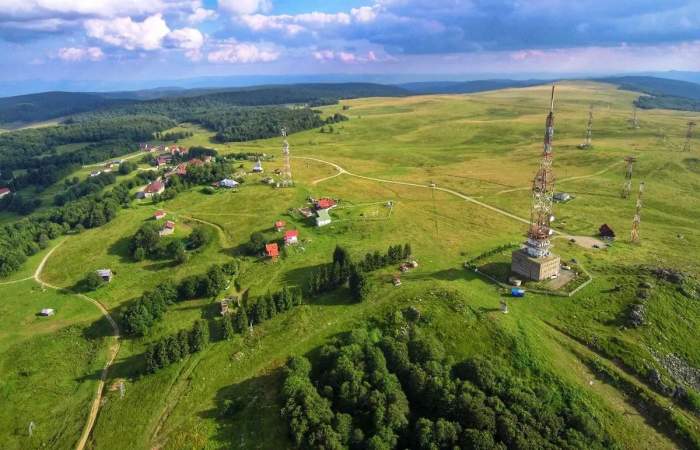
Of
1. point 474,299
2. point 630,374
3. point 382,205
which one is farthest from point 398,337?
point 382,205

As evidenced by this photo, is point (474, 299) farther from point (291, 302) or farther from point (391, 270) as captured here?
point (291, 302)

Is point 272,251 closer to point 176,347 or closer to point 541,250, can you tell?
point 176,347

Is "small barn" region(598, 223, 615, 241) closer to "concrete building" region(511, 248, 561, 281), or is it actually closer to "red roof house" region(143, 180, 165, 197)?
"concrete building" region(511, 248, 561, 281)

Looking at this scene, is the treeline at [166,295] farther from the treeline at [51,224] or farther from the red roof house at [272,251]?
the treeline at [51,224]

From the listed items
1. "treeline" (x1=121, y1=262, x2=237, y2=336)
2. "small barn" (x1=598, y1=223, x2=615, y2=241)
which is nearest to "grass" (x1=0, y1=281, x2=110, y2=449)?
"treeline" (x1=121, y1=262, x2=237, y2=336)

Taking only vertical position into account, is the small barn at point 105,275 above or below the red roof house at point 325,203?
below

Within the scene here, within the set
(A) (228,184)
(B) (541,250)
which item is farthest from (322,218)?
(B) (541,250)

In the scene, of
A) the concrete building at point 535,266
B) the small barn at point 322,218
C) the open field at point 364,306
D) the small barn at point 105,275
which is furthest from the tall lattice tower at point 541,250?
the small barn at point 105,275
